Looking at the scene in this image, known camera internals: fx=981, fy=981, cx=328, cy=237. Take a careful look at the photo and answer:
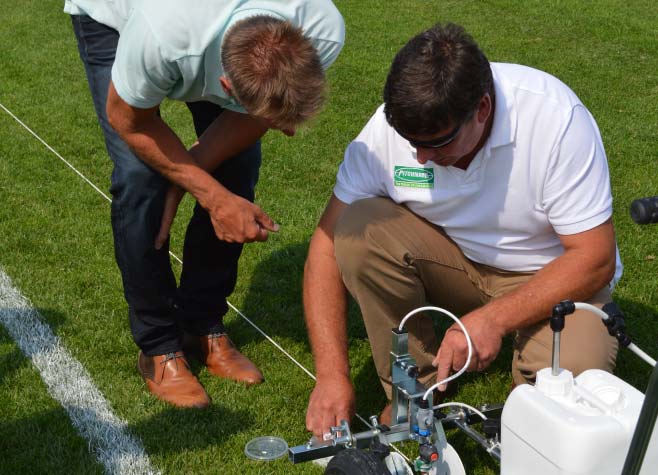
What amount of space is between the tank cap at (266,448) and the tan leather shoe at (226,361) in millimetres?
408

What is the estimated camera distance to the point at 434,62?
2686 millimetres

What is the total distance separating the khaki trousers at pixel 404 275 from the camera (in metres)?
3.15

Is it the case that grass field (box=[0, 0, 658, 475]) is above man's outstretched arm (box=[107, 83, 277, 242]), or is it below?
below

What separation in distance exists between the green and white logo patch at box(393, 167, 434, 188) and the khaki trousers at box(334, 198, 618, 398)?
12cm

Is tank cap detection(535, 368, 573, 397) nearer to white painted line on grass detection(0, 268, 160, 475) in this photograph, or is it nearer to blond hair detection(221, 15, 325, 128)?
blond hair detection(221, 15, 325, 128)

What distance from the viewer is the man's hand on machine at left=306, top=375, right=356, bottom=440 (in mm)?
2898

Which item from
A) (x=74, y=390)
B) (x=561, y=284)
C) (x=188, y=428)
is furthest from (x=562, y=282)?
(x=74, y=390)

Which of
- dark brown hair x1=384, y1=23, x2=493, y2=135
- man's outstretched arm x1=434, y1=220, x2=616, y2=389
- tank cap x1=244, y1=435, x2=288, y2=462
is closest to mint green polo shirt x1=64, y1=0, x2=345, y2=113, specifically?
dark brown hair x1=384, y1=23, x2=493, y2=135

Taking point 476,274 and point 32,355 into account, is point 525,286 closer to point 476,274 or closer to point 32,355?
point 476,274

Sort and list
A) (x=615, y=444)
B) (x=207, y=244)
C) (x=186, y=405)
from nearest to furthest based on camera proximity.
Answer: (x=615, y=444)
(x=186, y=405)
(x=207, y=244)

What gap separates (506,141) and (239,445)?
135cm

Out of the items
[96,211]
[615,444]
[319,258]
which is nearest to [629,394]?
[615,444]

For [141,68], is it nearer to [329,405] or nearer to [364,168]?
[364,168]

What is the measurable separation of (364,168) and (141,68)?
2.62ft
